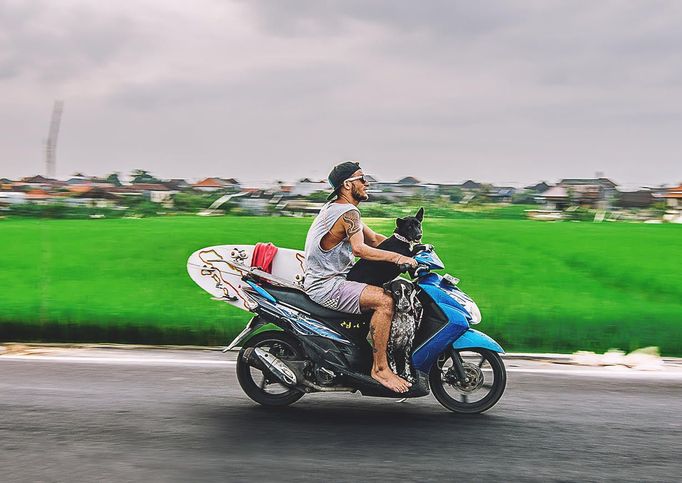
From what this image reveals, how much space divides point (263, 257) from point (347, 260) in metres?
0.64

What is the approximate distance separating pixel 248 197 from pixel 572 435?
8.96 metres

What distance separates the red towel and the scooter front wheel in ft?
4.42

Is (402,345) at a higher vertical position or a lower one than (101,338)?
higher

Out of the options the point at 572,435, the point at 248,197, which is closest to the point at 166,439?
the point at 572,435

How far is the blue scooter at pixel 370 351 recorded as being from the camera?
6.20 metres

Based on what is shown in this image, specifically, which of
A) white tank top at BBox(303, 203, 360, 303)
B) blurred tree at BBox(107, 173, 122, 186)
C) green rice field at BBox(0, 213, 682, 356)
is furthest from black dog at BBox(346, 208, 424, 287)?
blurred tree at BBox(107, 173, 122, 186)

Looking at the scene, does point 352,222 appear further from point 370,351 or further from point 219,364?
point 219,364

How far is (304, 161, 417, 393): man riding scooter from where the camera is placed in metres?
6.11

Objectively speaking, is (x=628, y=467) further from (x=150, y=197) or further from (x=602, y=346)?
(x=150, y=197)

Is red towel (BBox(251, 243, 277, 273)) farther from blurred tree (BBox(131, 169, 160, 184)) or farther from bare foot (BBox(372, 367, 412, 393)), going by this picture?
blurred tree (BBox(131, 169, 160, 184))

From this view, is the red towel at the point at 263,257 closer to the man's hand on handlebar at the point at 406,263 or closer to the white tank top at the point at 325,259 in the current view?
the white tank top at the point at 325,259

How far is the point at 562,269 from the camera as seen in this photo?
39.7 ft

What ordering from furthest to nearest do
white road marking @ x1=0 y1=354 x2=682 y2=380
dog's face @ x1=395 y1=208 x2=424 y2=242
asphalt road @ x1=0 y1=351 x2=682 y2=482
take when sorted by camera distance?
white road marking @ x1=0 y1=354 x2=682 y2=380 → dog's face @ x1=395 y1=208 x2=424 y2=242 → asphalt road @ x1=0 y1=351 x2=682 y2=482

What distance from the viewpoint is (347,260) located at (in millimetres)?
6344
